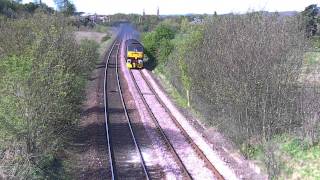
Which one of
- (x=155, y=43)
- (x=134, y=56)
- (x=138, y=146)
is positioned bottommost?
(x=134, y=56)

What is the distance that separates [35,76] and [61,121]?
339 centimetres

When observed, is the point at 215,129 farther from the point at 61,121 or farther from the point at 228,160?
the point at 61,121

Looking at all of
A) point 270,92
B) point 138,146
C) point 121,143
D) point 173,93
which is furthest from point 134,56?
point 270,92

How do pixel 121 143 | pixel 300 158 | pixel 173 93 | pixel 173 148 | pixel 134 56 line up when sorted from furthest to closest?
pixel 134 56 → pixel 173 93 → pixel 121 143 → pixel 173 148 → pixel 300 158

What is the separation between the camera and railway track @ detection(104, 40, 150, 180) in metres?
16.7

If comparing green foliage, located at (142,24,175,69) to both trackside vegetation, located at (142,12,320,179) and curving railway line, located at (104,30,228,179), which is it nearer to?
curving railway line, located at (104,30,228,179)

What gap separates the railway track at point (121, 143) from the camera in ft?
54.6

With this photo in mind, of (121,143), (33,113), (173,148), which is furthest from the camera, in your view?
(121,143)

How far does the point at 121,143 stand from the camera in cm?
2064

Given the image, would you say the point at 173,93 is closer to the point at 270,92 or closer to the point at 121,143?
the point at 121,143

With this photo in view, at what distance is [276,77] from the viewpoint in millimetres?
17531

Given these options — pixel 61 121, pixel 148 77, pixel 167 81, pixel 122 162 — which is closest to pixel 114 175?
pixel 122 162

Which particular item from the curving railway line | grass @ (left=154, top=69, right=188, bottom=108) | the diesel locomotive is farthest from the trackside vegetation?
the diesel locomotive

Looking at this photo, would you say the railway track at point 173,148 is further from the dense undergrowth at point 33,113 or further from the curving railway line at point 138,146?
the dense undergrowth at point 33,113
